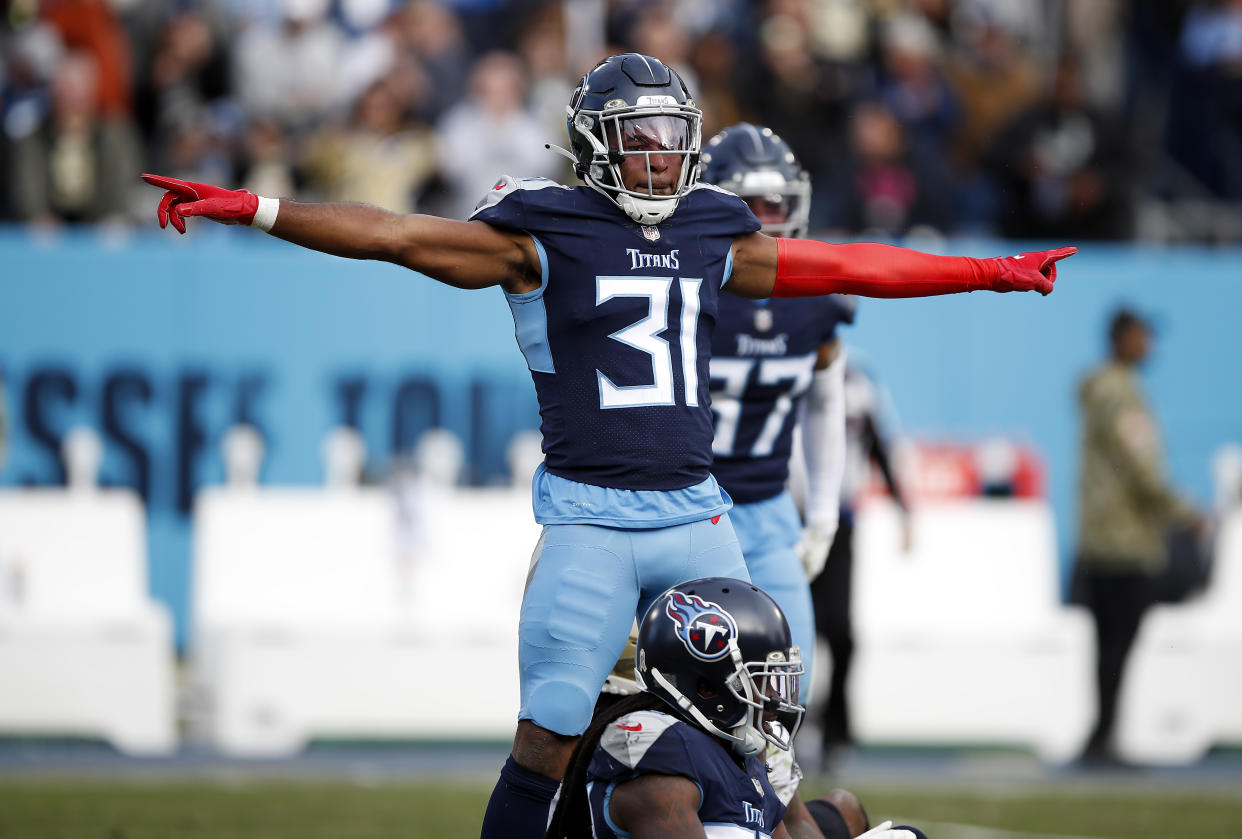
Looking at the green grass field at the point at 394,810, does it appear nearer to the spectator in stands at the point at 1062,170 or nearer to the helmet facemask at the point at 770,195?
the helmet facemask at the point at 770,195

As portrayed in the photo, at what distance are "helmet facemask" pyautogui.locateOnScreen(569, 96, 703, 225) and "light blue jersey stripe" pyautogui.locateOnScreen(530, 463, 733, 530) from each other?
2.34 feet

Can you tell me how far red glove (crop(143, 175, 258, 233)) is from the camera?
4.35m

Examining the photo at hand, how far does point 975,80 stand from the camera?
13.9 meters

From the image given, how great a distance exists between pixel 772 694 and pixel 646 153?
1444 mm

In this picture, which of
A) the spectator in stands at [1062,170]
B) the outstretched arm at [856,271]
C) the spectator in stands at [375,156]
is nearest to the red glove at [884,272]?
the outstretched arm at [856,271]

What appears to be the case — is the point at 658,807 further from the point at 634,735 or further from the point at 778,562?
the point at 778,562

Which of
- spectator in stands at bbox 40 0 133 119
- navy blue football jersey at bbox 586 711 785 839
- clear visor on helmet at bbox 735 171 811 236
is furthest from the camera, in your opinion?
spectator in stands at bbox 40 0 133 119

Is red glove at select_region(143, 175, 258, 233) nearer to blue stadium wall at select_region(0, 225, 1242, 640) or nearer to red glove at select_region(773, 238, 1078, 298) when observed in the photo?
red glove at select_region(773, 238, 1078, 298)

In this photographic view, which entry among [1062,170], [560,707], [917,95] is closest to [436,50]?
[917,95]

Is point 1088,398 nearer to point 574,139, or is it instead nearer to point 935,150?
point 935,150

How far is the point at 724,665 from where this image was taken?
164 inches

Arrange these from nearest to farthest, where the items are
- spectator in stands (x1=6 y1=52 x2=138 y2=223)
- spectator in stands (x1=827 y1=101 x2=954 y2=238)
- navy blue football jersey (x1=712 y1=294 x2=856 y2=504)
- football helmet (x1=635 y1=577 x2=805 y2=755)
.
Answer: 1. football helmet (x1=635 y1=577 x2=805 y2=755)
2. navy blue football jersey (x1=712 y1=294 x2=856 y2=504)
3. spectator in stands (x1=6 y1=52 x2=138 y2=223)
4. spectator in stands (x1=827 y1=101 x2=954 y2=238)

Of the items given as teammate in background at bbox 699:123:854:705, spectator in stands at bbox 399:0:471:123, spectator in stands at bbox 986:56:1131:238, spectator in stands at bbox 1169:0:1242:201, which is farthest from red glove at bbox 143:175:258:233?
spectator in stands at bbox 1169:0:1242:201

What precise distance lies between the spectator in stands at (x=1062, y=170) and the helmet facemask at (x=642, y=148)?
823 centimetres
